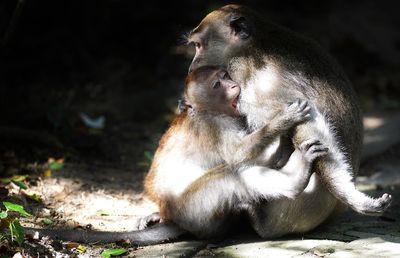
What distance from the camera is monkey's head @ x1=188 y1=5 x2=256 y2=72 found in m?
5.43

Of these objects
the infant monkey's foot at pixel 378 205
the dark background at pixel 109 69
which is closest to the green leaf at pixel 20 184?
the dark background at pixel 109 69

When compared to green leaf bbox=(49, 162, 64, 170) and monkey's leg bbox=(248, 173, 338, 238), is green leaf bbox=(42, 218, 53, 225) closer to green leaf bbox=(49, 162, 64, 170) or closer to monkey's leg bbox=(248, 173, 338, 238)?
green leaf bbox=(49, 162, 64, 170)

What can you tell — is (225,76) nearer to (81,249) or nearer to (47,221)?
(81,249)

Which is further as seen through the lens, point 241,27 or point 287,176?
point 241,27

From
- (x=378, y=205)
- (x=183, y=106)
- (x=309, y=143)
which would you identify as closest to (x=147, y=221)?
(x=183, y=106)

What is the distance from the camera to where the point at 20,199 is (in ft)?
19.1

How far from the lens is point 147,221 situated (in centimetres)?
558

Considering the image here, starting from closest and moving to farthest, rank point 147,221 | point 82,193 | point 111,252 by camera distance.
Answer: point 111,252
point 147,221
point 82,193

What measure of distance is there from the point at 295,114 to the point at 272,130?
19 centimetres

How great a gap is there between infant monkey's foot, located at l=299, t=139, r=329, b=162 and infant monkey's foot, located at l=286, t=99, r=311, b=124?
160mm

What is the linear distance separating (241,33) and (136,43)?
624 centimetres

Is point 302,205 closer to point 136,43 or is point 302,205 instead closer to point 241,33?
point 241,33

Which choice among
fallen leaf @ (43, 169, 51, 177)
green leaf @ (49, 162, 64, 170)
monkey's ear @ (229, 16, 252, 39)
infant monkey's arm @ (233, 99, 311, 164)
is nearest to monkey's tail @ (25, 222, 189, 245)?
infant monkey's arm @ (233, 99, 311, 164)

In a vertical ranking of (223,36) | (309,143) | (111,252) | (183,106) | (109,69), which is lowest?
(111,252)
